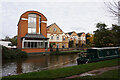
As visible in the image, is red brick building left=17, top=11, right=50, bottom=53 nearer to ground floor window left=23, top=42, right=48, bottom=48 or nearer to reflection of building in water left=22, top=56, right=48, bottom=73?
ground floor window left=23, top=42, right=48, bottom=48

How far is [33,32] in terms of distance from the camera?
27188 mm

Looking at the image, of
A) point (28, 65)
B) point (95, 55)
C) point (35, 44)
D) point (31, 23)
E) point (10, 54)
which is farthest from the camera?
point (31, 23)

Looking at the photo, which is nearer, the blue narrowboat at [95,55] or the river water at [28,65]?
the river water at [28,65]

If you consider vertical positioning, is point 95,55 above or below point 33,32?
below

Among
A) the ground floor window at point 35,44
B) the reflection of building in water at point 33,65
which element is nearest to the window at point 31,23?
the ground floor window at point 35,44

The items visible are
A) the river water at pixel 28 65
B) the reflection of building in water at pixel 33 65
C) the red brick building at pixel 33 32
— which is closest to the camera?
the river water at pixel 28 65

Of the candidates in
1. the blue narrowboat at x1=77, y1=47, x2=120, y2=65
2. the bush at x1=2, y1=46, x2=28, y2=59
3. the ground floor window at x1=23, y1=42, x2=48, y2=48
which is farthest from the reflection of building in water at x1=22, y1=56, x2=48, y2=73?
the ground floor window at x1=23, y1=42, x2=48, y2=48

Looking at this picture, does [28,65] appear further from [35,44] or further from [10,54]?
[35,44]

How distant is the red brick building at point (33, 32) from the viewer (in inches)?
958

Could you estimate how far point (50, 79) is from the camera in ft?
19.3

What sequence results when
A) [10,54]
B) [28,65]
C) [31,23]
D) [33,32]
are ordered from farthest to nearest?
[33,32]
[31,23]
[10,54]
[28,65]

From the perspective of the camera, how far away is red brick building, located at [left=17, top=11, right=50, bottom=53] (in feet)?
79.9

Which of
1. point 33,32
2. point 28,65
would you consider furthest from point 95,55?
point 33,32

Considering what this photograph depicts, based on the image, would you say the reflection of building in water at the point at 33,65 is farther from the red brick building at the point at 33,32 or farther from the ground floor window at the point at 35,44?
the ground floor window at the point at 35,44
